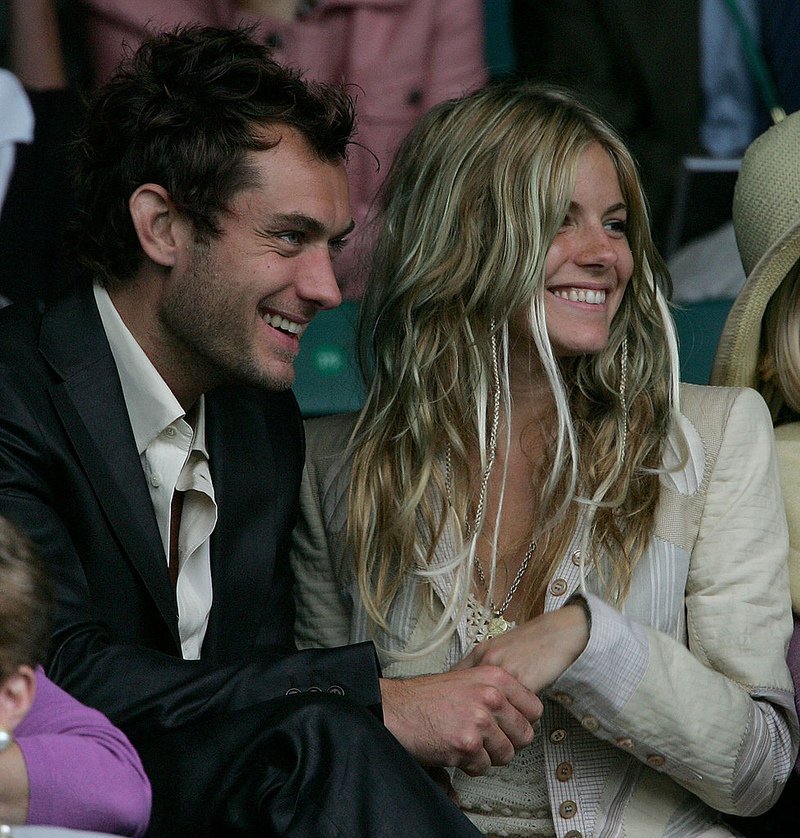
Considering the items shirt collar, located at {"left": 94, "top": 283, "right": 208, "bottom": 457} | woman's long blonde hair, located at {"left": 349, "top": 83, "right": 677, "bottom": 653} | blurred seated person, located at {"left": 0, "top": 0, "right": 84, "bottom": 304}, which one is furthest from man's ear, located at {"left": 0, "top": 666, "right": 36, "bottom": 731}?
blurred seated person, located at {"left": 0, "top": 0, "right": 84, "bottom": 304}

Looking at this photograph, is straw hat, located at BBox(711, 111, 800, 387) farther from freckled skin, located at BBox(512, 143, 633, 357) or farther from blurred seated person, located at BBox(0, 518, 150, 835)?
blurred seated person, located at BBox(0, 518, 150, 835)

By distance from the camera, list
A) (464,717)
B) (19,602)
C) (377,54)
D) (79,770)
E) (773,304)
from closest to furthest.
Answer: (19,602)
(79,770)
(464,717)
(773,304)
(377,54)

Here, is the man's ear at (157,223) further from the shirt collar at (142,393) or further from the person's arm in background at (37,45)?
the person's arm in background at (37,45)

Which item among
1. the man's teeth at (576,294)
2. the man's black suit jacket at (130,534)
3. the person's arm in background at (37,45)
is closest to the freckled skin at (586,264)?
the man's teeth at (576,294)

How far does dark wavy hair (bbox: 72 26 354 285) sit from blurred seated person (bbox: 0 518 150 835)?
3.16 feet

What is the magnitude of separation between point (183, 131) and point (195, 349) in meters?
0.40

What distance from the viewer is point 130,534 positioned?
2082 millimetres

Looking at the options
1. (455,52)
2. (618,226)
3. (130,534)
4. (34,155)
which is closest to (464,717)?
(130,534)

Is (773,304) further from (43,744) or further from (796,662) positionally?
(43,744)

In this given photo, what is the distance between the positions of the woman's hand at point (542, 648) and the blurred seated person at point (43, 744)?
655mm

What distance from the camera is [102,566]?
2080 millimetres

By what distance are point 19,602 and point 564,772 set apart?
1.07 m

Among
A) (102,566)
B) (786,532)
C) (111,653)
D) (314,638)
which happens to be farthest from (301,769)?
(786,532)

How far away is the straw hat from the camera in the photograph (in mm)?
2408
